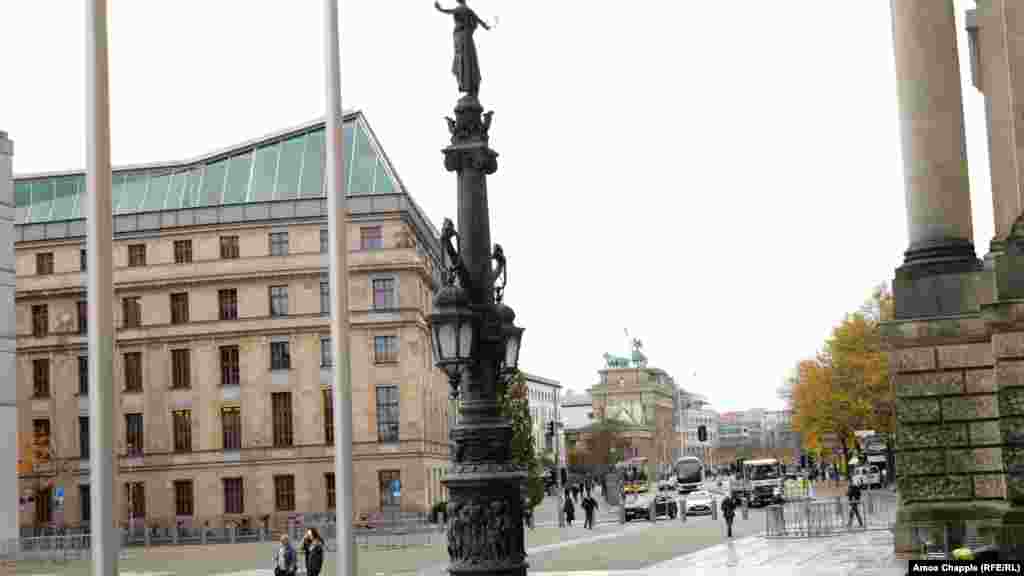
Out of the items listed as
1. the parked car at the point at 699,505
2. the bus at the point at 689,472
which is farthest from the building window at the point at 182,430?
the bus at the point at 689,472

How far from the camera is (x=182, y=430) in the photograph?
82.4 metres

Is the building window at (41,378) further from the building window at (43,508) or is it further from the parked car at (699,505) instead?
the parked car at (699,505)

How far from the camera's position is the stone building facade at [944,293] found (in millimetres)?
20969

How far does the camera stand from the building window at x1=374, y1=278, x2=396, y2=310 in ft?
263

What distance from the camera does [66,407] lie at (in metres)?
83.7

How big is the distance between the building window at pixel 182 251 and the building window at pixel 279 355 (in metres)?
7.57

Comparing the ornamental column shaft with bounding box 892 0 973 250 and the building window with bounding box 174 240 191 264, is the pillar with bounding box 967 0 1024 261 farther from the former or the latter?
the building window with bounding box 174 240 191 264

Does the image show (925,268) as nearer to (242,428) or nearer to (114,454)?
(114,454)

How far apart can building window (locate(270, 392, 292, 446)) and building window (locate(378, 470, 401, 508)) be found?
6326mm

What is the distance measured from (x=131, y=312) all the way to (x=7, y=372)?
87.7 feet

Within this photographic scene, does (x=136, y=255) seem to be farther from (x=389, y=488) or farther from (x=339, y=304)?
(x=339, y=304)

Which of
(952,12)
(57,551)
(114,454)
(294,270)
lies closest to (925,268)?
(952,12)

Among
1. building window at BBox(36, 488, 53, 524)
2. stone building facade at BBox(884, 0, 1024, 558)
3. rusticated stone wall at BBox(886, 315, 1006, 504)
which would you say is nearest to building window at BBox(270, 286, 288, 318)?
building window at BBox(36, 488, 53, 524)

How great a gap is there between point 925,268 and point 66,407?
232ft
